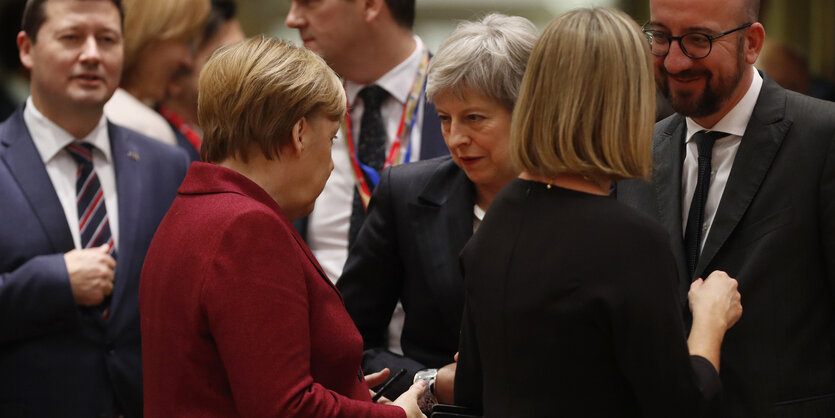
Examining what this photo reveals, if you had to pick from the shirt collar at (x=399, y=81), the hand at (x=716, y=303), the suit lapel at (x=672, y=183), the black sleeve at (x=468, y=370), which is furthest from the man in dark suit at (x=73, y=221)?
the hand at (x=716, y=303)

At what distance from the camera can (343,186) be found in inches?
128

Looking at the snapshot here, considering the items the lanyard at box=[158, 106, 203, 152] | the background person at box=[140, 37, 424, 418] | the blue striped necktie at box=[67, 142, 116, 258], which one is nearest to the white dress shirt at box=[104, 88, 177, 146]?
the lanyard at box=[158, 106, 203, 152]

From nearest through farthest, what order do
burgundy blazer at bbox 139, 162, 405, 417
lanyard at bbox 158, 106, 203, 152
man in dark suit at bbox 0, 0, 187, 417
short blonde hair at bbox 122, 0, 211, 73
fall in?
burgundy blazer at bbox 139, 162, 405, 417 < man in dark suit at bbox 0, 0, 187, 417 < short blonde hair at bbox 122, 0, 211, 73 < lanyard at bbox 158, 106, 203, 152

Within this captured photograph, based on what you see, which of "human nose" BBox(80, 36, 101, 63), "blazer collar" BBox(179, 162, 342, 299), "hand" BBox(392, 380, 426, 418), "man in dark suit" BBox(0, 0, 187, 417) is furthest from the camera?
"human nose" BBox(80, 36, 101, 63)

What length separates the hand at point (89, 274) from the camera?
305 centimetres

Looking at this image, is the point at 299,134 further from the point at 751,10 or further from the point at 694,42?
the point at 751,10

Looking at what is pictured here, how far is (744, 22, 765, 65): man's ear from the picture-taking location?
92.3 inches

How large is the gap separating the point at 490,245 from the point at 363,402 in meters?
0.42

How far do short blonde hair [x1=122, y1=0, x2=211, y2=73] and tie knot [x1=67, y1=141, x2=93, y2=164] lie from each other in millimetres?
1003

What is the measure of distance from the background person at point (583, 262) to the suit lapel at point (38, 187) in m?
1.77

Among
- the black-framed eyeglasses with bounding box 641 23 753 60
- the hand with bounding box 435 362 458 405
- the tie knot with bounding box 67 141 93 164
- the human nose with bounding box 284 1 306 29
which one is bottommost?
the hand with bounding box 435 362 458 405

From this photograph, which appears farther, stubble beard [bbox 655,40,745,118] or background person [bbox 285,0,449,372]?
background person [bbox 285,0,449,372]

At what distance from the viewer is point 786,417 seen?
220cm

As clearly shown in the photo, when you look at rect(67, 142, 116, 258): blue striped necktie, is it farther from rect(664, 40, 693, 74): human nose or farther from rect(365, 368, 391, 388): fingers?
rect(664, 40, 693, 74): human nose
